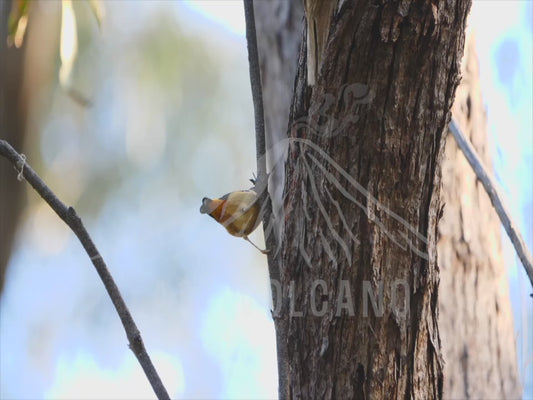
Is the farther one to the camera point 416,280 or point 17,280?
point 17,280

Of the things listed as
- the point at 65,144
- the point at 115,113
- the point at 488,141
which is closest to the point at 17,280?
the point at 65,144

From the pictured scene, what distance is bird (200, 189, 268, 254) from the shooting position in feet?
1.86

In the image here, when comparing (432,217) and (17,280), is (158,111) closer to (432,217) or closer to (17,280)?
(17,280)

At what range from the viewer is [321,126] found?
481 millimetres

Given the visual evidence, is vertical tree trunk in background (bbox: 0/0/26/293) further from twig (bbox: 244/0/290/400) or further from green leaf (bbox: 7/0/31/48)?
twig (bbox: 244/0/290/400)

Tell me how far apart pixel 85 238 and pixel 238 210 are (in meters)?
0.15

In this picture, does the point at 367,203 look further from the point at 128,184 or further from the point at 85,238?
the point at 128,184

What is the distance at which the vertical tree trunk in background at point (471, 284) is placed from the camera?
111cm

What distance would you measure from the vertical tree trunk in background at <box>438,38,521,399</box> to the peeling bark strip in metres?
0.64

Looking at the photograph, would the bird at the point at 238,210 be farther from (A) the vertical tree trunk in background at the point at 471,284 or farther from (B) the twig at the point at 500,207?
(A) the vertical tree trunk in background at the point at 471,284

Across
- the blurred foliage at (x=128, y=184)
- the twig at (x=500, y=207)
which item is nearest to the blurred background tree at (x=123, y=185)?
the blurred foliage at (x=128, y=184)

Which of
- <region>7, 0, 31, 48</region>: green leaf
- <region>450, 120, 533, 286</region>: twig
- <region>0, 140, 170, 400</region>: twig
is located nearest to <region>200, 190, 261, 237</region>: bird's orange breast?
<region>0, 140, 170, 400</region>: twig

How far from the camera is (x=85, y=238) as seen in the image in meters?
0.58

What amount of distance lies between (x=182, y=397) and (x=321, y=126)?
1.27 metres
